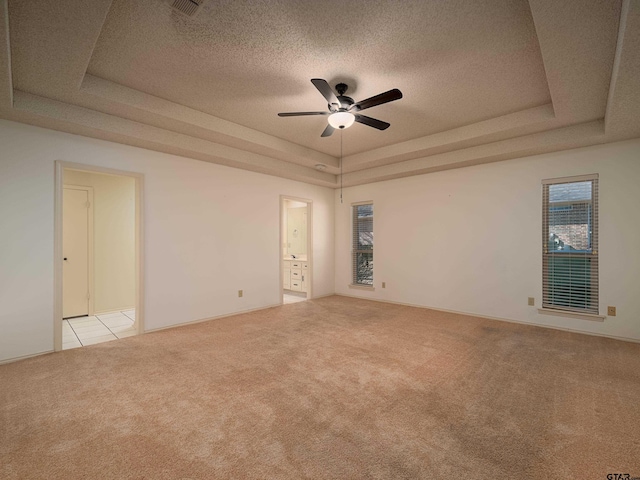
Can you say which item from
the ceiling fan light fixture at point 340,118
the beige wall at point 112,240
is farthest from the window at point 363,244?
the beige wall at point 112,240

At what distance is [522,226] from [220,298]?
488cm

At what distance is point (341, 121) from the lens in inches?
121

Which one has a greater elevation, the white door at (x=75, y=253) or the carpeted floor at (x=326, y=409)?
the white door at (x=75, y=253)

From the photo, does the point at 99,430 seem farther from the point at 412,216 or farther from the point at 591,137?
the point at 591,137

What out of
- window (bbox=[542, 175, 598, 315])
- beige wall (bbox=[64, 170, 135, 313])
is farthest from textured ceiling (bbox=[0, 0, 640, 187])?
beige wall (bbox=[64, 170, 135, 313])

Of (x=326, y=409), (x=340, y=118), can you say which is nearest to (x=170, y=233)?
(x=340, y=118)

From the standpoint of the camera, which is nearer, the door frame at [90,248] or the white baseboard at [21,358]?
the white baseboard at [21,358]

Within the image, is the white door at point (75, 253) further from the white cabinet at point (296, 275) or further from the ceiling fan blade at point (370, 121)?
the ceiling fan blade at point (370, 121)

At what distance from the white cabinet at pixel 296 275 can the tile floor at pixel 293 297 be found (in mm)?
117

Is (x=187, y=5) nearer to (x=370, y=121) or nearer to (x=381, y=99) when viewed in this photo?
(x=381, y=99)

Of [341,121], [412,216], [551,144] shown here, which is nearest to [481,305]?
[412,216]

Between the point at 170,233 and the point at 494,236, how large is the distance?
502cm

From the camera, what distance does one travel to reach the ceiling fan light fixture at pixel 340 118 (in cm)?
300

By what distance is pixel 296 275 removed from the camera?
7250 mm
